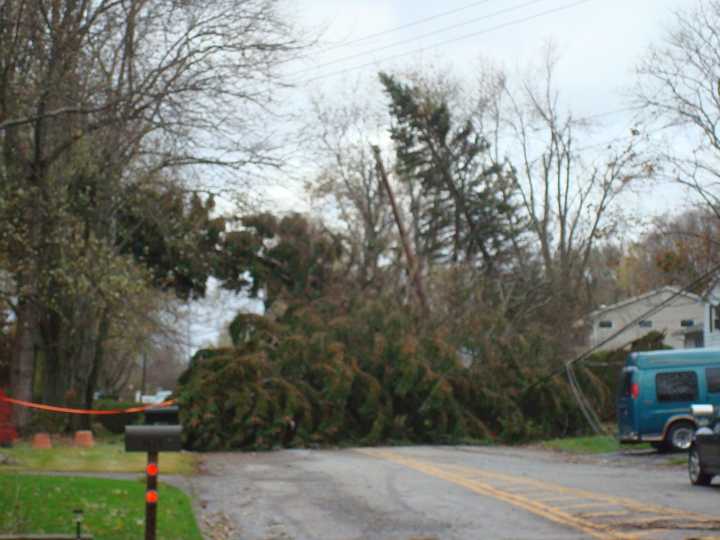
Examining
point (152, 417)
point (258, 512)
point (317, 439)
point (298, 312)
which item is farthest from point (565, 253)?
point (152, 417)

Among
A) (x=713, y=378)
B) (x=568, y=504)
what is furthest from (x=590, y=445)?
(x=568, y=504)

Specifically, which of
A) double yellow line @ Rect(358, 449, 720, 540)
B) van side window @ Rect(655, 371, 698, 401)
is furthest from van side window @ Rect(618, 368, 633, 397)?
double yellow line @ Rect(358, 449, 720, 540)

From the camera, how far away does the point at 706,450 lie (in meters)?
16.5

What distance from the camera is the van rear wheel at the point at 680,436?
82.9 ft

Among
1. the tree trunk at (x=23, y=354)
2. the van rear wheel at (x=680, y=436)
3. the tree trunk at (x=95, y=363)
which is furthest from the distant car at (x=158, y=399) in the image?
the van rear wheel at (x=680, y=436)

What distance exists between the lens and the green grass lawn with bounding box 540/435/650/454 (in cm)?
2702

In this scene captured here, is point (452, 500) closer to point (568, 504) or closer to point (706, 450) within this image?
point (568, 504)

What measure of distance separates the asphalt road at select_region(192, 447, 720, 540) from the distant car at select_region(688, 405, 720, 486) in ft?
0.78

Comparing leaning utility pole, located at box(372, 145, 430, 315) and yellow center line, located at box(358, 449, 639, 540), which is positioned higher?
leaning utility pole, located at box(372, 145, 430, 315)

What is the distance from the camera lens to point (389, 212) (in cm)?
5362

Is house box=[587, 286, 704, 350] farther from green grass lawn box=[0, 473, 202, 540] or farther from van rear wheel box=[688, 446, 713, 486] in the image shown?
green grass lawn box=[0, 473, 202, 540]

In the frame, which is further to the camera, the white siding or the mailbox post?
the white siding

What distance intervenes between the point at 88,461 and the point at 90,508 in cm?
733

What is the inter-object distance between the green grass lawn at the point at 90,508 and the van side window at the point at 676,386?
1406 centimetres
